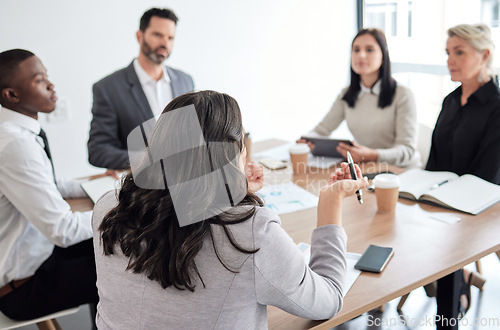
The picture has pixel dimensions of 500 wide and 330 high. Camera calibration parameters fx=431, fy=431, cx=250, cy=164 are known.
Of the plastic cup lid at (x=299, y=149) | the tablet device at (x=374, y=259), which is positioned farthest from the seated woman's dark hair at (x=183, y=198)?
the plastic cup lid at (x=299, y=149)

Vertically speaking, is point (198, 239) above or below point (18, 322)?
above

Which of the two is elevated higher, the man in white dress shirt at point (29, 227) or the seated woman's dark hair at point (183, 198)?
the seated woman's dark hair at point (183, 198)

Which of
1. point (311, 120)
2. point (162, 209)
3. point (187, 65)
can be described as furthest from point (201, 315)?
point (311, 120)

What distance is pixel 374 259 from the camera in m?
1.15

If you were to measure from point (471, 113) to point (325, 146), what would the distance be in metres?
0.64

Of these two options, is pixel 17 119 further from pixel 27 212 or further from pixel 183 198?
pixel 183 198

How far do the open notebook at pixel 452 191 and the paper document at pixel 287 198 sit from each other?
34cm

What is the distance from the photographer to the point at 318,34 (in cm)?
385

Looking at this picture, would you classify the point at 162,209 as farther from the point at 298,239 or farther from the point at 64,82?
the point at 64,82

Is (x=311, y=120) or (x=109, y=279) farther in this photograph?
(x=311, y=120)

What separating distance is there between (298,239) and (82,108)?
2.18 m

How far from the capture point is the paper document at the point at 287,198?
156 centimetres

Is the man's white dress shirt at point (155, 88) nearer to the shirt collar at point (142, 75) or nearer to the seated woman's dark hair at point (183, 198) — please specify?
the shirt collar at point (142, 75)

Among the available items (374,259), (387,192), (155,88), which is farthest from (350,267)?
(155,88)
